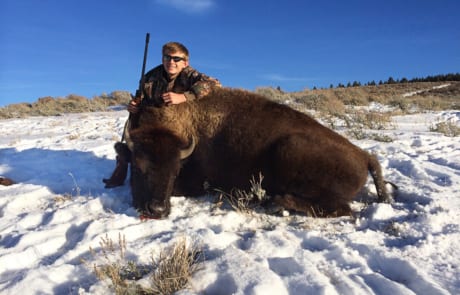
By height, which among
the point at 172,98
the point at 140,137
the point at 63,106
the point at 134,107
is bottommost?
the point at 140,137

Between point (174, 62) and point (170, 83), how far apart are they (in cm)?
34

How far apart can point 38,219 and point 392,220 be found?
12.4 ft

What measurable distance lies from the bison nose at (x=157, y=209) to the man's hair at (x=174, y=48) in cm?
232

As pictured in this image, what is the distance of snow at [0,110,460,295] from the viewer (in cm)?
231

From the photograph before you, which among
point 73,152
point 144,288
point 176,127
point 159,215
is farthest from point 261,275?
point 73,152

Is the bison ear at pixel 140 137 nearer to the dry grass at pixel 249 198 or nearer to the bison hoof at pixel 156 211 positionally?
the bison hoof at pixel 156 211

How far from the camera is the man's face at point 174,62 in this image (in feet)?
16.1

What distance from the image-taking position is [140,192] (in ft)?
13.3

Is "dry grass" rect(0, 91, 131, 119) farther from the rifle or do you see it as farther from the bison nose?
the bison nose

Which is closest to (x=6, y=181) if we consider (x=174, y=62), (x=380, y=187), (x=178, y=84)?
(x=178, y=84)

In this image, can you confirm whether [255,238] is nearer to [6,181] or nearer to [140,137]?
[140,137]

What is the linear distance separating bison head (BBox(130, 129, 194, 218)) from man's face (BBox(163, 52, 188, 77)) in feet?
3.99

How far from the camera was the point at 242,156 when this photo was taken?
14.0 ft

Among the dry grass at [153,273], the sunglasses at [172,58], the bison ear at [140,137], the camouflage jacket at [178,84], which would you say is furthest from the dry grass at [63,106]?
the dry grass at [153,273]
